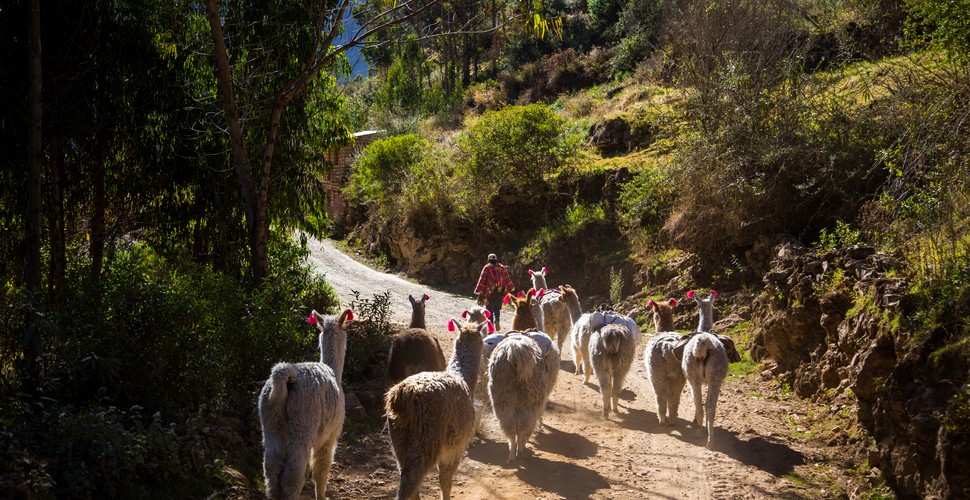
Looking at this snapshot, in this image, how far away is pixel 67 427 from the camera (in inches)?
231

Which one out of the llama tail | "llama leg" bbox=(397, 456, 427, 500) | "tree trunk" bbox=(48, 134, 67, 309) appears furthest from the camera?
"tree trunk" bbox=(48, 134, 67, 309)

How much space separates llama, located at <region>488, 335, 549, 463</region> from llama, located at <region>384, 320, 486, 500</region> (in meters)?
1.48

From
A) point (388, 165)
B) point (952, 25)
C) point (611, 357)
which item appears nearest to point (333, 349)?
point (611, 357)

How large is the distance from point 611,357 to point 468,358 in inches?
120

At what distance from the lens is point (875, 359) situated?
8.59 m

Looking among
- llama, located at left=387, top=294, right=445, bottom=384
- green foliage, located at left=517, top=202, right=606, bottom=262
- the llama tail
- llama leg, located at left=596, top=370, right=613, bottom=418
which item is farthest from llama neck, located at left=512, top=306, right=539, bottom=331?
green foliage, located at left=517, top=202, right=606, bottom=262

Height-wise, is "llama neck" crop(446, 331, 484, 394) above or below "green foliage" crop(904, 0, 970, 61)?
below

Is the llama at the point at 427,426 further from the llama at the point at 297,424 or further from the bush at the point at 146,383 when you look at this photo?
the bush at the point at 146,383

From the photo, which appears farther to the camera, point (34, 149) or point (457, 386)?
point (34, 149)

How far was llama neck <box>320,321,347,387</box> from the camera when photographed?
749 cm

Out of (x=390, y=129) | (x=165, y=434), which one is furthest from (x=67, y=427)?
(x=390, y=129)

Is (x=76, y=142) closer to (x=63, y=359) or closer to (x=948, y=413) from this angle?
(x=63, y=359)

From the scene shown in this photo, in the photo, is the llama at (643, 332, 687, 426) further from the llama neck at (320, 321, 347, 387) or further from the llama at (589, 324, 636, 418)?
the llama neck at (320, 321, 347, 387)

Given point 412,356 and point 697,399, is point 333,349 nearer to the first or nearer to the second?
point 412,356
